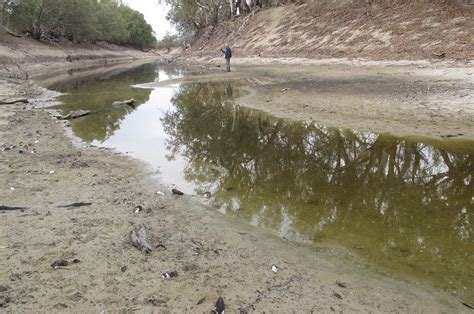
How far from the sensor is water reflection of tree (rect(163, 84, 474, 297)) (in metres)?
4.70

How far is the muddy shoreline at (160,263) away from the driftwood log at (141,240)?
0.11m

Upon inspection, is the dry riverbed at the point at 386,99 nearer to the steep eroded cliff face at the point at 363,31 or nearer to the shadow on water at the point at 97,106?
the steep eroded cliff face at the point at 363,31

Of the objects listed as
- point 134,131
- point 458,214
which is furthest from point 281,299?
point 134,131

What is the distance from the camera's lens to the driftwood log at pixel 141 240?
13.8 feet

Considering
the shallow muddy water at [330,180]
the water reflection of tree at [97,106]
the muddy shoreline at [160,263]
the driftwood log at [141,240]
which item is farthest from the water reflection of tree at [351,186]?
the water reflection of tree at [97,106]

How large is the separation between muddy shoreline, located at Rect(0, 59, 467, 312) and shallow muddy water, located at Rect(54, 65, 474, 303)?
48cm

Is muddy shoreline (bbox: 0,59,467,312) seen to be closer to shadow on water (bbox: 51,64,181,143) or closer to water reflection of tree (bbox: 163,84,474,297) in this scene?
water reflection of tree (bbox: 163,84,474,297)

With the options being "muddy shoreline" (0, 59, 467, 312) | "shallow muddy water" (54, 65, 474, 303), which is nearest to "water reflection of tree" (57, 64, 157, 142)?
"shallow muddy water" (54, 65, 474, 303)

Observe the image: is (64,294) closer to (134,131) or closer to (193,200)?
(193,200)

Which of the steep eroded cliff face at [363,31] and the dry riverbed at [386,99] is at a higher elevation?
the steep eroded cliff face at [363,31]

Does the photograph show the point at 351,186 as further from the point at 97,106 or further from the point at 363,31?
the point at 363,31

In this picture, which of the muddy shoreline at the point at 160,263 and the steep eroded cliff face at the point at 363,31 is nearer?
the muddy shoreline at the point at 160,263

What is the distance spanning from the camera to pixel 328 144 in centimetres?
902

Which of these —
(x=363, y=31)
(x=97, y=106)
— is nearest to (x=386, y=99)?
(x=97, y=106)
